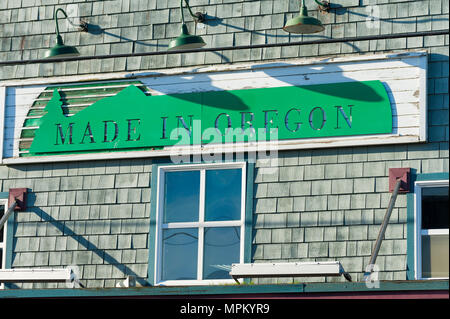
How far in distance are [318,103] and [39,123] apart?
4.21 m

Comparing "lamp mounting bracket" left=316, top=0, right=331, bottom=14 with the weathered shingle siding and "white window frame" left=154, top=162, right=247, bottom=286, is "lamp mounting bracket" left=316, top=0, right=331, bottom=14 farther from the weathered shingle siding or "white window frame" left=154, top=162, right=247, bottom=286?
"white window frame" left=154, top=162, right=247, bottom=286

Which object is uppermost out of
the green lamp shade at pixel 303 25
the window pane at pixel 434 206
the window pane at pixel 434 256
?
the green lamp shade at pixel 303 25

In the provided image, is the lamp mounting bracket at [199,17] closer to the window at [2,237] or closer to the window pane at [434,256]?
the window at [2,237]

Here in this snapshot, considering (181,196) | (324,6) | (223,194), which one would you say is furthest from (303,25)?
(181,196)

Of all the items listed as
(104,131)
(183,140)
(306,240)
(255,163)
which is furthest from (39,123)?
(306,240)

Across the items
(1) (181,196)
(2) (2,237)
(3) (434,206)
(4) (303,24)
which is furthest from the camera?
(2) (2,237)

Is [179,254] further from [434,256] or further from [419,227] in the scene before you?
[434,256]

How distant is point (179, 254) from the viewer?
16234mm

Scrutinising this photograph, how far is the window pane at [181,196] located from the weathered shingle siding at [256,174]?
30cm

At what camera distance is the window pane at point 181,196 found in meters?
16.4

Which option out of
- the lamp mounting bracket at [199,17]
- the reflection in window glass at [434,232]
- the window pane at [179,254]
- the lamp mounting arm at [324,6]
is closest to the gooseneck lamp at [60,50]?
the lamp mounting bracket at [199,17]

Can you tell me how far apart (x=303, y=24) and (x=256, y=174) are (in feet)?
7.38

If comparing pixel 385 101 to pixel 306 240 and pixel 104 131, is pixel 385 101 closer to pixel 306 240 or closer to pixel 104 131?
pixel 306 240
